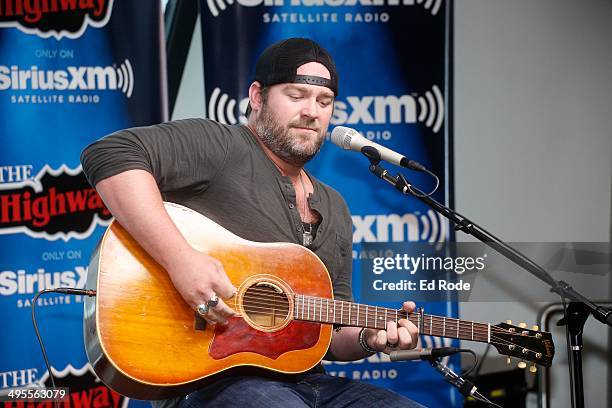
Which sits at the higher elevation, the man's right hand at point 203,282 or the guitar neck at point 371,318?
the man's right hand at point 203,282

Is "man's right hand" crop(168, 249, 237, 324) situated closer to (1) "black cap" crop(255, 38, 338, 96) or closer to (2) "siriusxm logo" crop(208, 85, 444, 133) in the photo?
(1) "black cap" crop(255, 38, 338, 96)

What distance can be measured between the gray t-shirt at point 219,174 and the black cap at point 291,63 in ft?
0.76

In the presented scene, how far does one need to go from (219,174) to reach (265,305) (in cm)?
48

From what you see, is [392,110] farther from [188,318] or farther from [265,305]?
[188,318]

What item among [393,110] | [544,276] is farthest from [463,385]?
[393,110]

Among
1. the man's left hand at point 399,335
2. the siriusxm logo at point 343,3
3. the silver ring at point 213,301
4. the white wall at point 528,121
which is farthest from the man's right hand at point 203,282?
the white wall at point 528,121

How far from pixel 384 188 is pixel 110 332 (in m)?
2.40

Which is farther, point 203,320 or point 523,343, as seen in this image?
point 523,343

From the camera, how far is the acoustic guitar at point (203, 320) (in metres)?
2.29

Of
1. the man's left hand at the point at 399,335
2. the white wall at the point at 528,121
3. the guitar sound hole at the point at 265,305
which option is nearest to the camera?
the guitar sound hole at the point at 265,305

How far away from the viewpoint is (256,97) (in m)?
3.02

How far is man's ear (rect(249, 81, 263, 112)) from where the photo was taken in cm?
299

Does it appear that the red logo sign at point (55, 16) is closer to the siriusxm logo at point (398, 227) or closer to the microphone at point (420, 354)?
the siriusxm logo at point (398, 227)

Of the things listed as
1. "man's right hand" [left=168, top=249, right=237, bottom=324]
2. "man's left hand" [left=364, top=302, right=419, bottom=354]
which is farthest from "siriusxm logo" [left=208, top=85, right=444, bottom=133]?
"man's right hand" [left=168, top=249, right=237, bottom=324]
